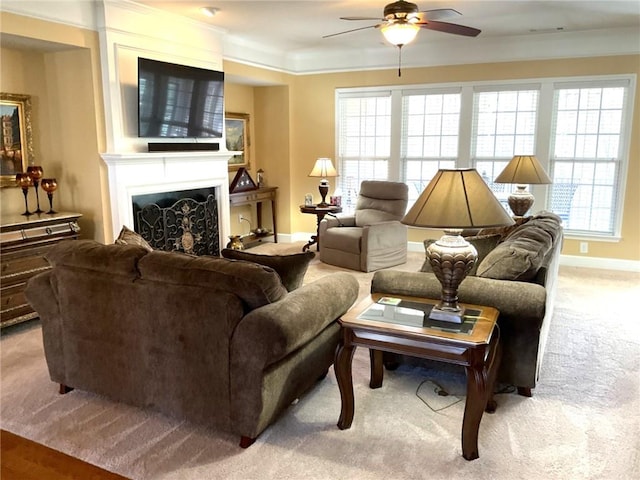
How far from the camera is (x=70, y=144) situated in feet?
14.9

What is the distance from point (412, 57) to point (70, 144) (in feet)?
13.7

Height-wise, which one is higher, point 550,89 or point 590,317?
point 550,89

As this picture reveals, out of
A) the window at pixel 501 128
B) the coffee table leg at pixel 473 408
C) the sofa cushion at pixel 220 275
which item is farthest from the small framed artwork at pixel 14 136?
the window at pixel 501 128

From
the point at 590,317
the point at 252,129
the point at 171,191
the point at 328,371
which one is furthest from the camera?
the point at 252,129

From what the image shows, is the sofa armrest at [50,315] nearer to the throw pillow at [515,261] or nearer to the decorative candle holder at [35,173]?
the decorative candle holder at [35,173]

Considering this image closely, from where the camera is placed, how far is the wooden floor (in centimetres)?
225

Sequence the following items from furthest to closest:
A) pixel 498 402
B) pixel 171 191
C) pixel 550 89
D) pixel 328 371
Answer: pixel 550 89, pixel 171 191, pixel 328 371, pixel 498 402

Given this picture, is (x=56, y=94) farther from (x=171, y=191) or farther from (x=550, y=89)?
(x=550, y=89)

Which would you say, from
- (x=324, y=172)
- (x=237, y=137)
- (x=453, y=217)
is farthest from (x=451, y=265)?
(x=237, y=137)

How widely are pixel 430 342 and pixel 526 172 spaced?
9.90 feet

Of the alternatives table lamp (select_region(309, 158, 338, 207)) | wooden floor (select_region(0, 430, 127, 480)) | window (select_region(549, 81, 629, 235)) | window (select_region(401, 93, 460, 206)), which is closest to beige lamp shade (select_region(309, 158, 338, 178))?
table lamp (select_region(309, 158, 338, 207))

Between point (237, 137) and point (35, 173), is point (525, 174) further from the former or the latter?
point (35, 173)

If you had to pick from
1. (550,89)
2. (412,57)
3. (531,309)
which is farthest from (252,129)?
(531,309)

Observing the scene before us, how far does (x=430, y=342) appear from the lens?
2.28m
